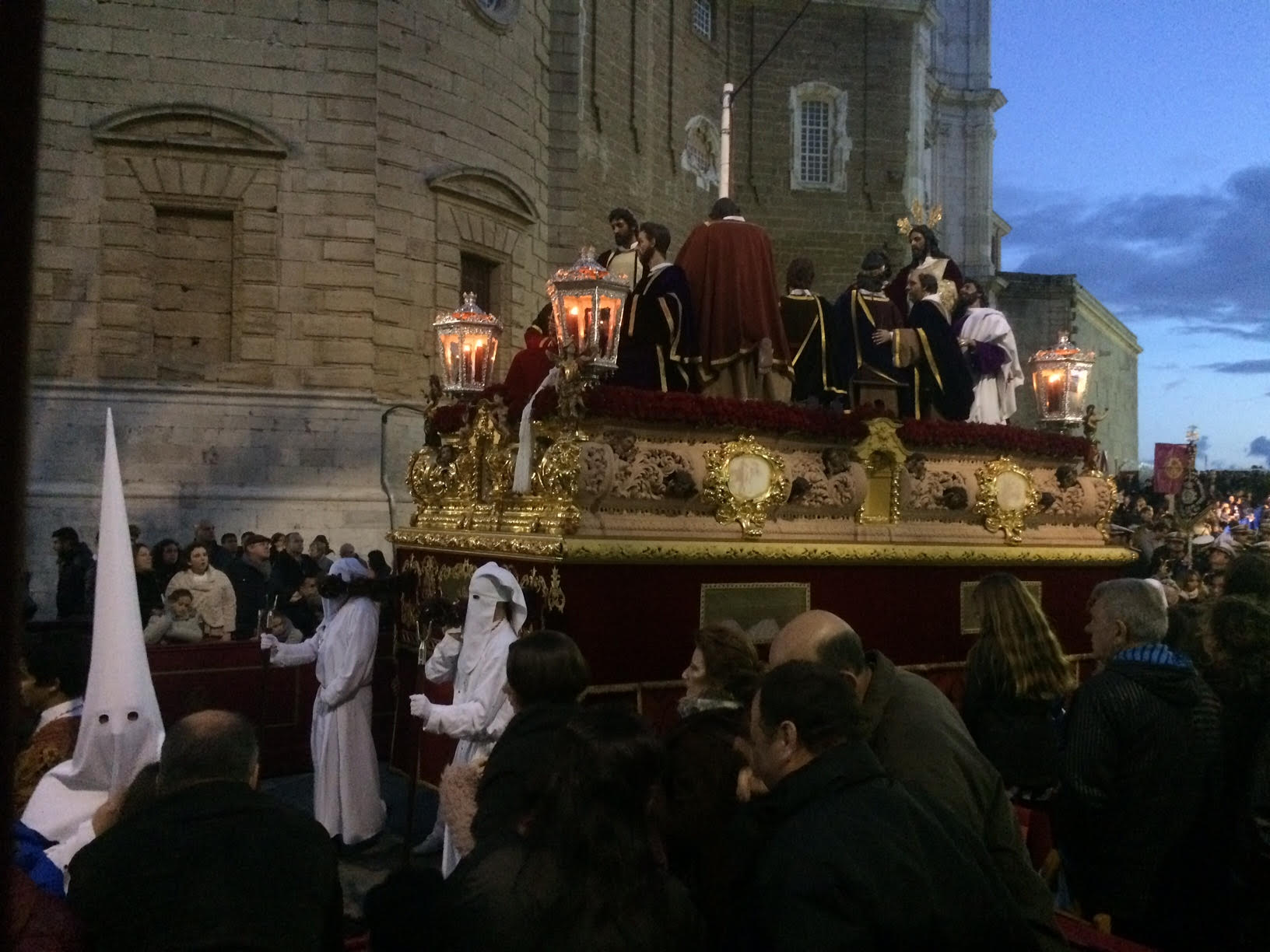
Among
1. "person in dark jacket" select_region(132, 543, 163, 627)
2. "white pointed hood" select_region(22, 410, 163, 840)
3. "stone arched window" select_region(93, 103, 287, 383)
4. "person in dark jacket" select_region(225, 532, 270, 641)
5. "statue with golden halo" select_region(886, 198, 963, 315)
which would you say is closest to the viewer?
"white pointed hood" select_region(22, 410, 163, 840)

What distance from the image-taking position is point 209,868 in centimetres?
258

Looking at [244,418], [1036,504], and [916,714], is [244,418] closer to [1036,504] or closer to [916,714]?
[1036,504]

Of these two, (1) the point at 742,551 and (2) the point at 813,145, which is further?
(2) the point at 813,145

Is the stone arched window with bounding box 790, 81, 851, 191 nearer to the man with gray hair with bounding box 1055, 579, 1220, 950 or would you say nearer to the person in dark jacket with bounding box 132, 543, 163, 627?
the person in dark jacket with bounding box 132, 543, 163, 627

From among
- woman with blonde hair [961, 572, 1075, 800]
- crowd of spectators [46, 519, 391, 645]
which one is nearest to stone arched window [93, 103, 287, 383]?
crowd of spectators [46, 519, 391, 645]

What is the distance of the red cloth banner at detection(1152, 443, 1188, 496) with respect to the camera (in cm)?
2080

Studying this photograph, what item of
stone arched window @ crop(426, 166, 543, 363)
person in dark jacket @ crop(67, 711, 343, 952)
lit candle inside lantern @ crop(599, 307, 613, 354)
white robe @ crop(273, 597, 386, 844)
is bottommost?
white robe @ crop(273, 597, 386, 844)

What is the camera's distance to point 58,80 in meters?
14.8

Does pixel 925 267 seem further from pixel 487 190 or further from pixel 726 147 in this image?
pixel 487 190

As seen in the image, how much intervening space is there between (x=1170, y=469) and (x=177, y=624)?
17461mm

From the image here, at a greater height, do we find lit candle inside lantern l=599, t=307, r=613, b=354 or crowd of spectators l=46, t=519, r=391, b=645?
lit candle inside lantern l=599, t=307, r=613, b=354

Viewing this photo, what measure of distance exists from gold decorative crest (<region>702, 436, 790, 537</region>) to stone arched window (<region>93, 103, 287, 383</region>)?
976 centimetres

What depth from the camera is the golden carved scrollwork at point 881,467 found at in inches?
334

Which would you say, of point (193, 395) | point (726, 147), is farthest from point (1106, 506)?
point (193, 395)
